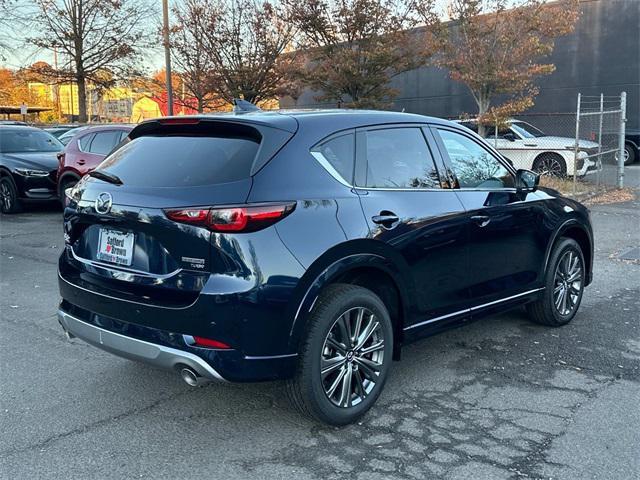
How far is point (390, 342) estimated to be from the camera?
3840mm

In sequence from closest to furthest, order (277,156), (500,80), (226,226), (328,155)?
(226,226)
(277,156)
(328,155)
(500,80)

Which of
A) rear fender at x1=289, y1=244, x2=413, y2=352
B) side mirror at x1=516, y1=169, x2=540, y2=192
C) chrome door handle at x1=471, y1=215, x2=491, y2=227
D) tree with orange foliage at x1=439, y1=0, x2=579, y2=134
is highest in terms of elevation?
tree with orange foliage at x1=439, y1=0, x2=579, y2=134

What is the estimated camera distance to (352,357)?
3.64 metres

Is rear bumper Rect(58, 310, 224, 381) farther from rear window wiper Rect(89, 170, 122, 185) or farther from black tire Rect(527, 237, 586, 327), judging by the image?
black tire Rect(527, 237, 586, 327)

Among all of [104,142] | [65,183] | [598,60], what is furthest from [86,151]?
[598,60]

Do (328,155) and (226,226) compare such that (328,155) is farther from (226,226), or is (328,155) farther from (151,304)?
(151,304)

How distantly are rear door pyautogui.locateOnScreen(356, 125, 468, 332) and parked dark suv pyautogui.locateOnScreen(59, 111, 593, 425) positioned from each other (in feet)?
0.03

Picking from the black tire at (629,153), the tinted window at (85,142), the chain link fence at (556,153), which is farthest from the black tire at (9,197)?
the black tire at (629,153)

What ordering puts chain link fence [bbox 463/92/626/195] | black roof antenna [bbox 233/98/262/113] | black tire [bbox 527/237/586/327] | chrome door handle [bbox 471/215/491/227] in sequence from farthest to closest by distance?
chain link fence [bbox 463/92/626/195] < black tire [bbox 527/237/586/327] < chrome door handle [bbox 471/215/491/227] < black roof antenna [bbox 233/98/262/113]

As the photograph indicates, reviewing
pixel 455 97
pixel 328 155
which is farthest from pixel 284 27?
pixel 328 155

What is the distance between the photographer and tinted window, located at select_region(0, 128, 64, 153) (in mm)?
12695

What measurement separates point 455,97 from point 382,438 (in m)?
23.6

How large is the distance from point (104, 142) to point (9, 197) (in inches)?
95.5

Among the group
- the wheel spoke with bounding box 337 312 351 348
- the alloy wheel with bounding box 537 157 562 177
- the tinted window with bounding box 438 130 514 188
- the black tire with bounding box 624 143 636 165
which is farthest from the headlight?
the black tire with bounding box 624 143 636 165
